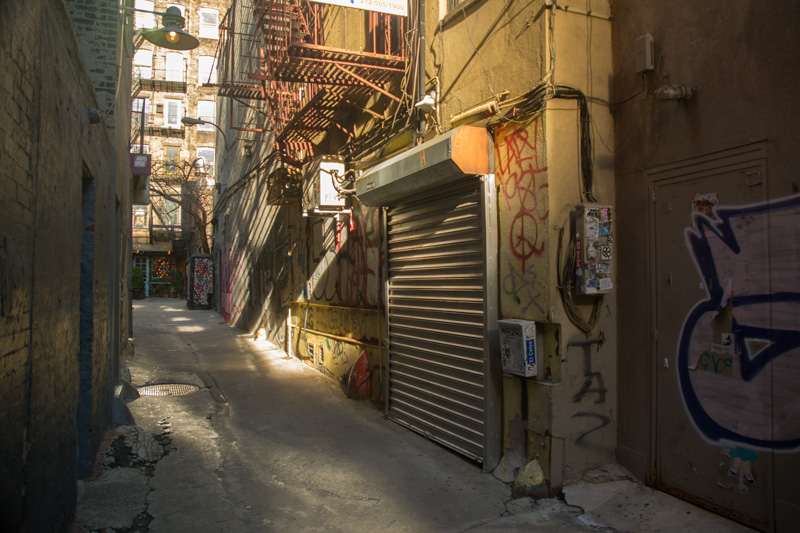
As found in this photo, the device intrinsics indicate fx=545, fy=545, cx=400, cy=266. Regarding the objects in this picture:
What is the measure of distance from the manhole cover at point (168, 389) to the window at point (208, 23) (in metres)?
37.3

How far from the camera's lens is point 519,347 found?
4.79 metres

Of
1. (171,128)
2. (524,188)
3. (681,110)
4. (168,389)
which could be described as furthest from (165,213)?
(681,110)

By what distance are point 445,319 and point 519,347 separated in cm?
136

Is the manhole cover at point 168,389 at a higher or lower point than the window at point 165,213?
lower

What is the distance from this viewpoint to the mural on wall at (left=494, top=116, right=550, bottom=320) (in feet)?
15.9

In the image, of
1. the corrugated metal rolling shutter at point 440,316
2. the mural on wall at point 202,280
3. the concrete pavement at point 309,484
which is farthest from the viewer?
the mural on wall at point 202,280

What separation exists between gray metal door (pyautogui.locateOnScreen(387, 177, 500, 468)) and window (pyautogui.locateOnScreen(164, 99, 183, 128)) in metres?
36.6

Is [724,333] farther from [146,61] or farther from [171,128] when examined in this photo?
[146,61]

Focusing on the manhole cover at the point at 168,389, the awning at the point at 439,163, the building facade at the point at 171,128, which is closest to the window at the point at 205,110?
the building facade at the point at 171,128

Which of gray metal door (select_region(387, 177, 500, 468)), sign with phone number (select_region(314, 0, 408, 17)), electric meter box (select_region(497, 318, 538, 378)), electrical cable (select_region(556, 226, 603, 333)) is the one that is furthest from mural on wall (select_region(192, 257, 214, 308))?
electrical cable (select_region(556, 226, 603, 333))

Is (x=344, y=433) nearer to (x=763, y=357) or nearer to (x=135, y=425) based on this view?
(x=135, y=425)

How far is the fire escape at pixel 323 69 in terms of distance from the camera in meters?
7.11

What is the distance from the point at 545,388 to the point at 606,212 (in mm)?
1648

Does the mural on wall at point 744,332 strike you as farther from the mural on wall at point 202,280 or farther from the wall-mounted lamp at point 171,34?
the mural on wall at point 202,280
